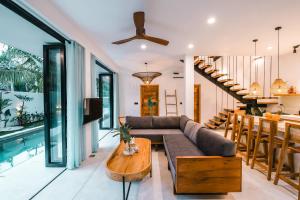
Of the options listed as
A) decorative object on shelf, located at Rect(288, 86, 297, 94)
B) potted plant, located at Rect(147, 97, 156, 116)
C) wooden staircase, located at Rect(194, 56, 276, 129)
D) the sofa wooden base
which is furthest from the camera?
potted plant, located at Rect(147, 97, 156, 116)

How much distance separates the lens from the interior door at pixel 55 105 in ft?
10.5

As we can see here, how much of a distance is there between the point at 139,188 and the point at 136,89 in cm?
571

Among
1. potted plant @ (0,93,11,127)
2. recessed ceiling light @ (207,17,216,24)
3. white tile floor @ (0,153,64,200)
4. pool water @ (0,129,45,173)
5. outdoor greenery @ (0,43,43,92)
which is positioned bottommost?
pool water @ (0,129,45,173)

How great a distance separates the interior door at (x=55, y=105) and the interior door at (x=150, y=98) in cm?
478

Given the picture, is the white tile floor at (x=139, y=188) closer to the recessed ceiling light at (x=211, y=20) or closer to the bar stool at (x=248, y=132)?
the bar stool at (x=248, y=132)

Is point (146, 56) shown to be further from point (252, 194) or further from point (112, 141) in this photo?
point (252, 194)

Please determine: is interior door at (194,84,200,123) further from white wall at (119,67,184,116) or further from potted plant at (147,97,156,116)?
potted plant at (147,97,156,116)

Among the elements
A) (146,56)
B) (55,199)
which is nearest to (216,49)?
(146,56)

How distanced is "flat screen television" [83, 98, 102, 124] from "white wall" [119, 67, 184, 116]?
12.7ft

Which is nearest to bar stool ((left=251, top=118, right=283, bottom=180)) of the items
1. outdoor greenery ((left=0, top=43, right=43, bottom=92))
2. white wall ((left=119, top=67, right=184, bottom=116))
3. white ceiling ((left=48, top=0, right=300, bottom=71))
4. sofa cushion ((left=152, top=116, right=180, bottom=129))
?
white ceiling ((left=48, top=0, right=300, bottom=71))

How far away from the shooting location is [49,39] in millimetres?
3152

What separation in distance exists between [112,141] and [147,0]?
4147 mm

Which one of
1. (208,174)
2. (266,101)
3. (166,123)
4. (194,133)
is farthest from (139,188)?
(266,101)

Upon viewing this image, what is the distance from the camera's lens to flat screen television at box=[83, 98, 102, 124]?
3434mm
